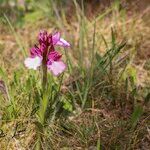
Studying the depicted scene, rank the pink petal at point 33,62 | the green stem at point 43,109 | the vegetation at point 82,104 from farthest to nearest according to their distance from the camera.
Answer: the vegetation at point 82,104 → the green stem at point 43,109 → the pink petal at point 33,62

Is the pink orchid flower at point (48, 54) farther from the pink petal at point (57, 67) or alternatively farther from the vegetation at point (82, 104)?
the vegetation at point (82, 104)

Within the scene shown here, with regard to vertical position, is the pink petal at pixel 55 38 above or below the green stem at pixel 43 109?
above

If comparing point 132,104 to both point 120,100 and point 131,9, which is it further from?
point 131,9

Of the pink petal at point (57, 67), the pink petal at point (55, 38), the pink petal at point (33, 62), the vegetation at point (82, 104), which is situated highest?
the pink petal at point (55, 38)

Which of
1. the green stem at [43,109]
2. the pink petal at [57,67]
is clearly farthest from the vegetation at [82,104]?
the pink petal at [57,67]

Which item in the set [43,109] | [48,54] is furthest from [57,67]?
[43,109]

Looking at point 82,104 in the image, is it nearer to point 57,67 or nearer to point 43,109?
point 43,109
